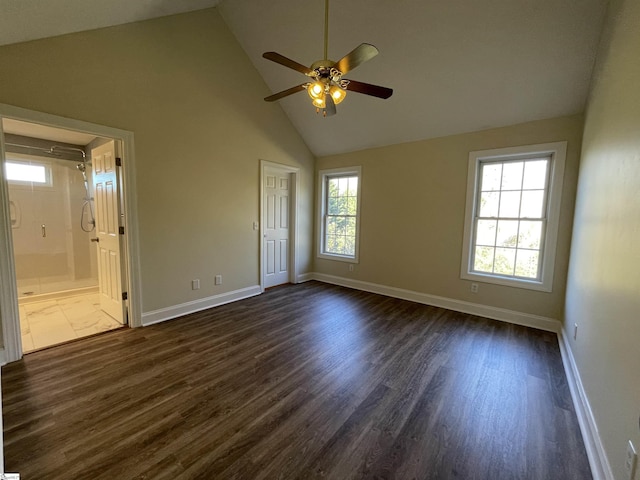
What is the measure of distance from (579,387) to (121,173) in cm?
459

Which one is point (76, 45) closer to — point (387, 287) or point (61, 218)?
point (61, 218)

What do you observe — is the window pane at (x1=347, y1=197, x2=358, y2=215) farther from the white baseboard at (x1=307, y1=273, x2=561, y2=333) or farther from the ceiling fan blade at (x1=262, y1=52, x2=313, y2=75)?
the ceiling fan blade at (x1=262, y1=52, x2=313, y2=75)

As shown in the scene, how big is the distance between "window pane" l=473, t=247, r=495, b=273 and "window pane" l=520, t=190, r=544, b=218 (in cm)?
60

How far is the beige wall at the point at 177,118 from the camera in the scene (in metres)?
2.45

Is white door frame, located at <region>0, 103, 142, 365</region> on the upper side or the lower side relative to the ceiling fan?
lower

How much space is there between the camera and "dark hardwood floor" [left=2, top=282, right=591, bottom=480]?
144 centimetres

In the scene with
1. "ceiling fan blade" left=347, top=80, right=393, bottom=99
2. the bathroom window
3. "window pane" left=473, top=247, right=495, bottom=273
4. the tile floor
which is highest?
"ceiling fan blade" left=347, top=80, right=393, bottom=99

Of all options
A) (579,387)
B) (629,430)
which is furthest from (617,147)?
(579,387)

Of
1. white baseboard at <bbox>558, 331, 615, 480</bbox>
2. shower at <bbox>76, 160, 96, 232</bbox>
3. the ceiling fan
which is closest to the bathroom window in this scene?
shower at <bbox>76, 160, 96, 232</bbox>

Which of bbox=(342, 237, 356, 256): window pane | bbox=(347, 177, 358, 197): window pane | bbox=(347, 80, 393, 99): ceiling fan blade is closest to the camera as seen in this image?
bbox=(347, 80, 393, 99): ceiling fan blade

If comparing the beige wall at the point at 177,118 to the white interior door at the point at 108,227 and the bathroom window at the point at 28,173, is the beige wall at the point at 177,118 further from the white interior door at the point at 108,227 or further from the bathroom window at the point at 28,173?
the bathroom window at the point at 28,173

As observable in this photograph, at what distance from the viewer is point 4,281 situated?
2.27 metres

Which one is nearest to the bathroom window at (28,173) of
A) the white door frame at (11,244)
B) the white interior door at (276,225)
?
the white door frame at (11,244)

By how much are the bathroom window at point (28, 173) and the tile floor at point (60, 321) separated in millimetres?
1864
